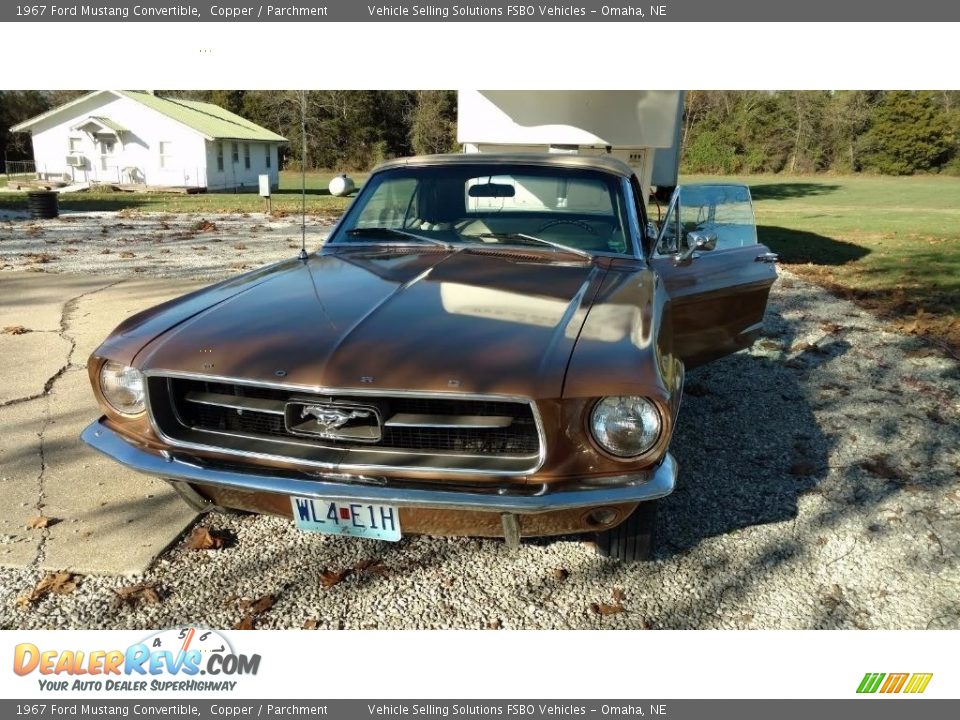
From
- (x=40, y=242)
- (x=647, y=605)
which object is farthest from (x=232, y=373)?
(x=40, y=242)

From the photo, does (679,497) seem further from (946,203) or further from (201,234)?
(946,203)

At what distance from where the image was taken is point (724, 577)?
2910 mm

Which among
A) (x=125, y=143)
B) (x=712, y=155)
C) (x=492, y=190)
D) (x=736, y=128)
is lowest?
(x=492, y=190)

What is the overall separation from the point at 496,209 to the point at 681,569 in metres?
2.09

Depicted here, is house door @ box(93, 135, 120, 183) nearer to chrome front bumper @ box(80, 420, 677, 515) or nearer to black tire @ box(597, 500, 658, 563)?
chrome front bumper @ box(80, 420, 677, 515)

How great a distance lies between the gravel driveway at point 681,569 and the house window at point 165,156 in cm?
3438

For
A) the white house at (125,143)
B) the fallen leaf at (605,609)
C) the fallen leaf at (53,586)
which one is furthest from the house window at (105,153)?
the fallen leaf at (605,609)

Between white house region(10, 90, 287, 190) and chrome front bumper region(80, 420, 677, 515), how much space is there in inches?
1307

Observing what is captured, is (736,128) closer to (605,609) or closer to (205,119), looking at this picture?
(205,119)

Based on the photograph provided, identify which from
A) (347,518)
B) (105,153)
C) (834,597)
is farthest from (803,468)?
(105,153)

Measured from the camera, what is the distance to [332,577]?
2865mm

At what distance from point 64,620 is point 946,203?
28.4m

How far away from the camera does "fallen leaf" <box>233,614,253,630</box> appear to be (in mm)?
2576

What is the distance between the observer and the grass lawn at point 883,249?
314 inches
